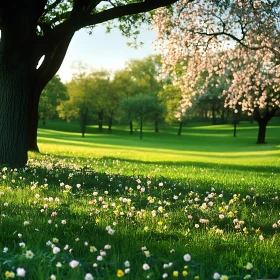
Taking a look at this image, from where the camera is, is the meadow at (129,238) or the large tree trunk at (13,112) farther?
the large tree trunk at (13,112)

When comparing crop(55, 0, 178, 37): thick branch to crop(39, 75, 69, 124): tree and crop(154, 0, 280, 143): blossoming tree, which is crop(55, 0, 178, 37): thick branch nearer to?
crop(154, 0, 280, 143): blossoming tree

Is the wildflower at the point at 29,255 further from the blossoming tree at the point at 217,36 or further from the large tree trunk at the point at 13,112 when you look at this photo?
the blossoming tree at the point at 217,36

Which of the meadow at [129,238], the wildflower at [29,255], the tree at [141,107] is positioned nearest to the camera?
the wildflower at [29,255]

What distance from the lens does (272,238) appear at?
5.61m

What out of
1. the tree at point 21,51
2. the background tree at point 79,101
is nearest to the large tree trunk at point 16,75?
the tree at point 21,51

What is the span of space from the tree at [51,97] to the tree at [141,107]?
17.6m

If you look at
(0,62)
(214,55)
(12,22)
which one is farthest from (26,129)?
(214,55)

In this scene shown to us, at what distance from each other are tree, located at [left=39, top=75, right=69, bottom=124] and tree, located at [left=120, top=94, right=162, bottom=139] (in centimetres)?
1755

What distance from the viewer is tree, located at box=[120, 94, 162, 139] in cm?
7294

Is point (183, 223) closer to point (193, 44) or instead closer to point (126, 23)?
point (126, 23)

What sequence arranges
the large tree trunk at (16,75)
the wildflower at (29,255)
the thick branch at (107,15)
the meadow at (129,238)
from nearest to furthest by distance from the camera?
the wildflower at (29,255)
the meadow at (129,238)
the large tree trunk at (16,75)
the thick branch at (107,15)

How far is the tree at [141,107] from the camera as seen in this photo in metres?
72.9

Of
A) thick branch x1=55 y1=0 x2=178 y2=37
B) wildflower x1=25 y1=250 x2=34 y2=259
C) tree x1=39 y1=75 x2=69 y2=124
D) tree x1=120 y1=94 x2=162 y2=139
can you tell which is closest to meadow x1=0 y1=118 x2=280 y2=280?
wildflower x1=25 y1=250 x2=34 y2=259

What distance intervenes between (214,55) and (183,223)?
20.5m
